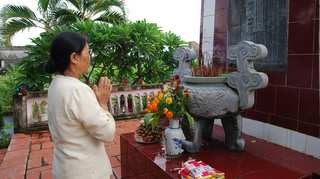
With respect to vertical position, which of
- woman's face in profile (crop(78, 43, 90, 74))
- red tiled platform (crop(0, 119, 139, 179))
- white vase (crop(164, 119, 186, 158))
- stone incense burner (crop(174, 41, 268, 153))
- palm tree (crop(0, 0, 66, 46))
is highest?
palm tree (crop(0, 0, 66, 46))

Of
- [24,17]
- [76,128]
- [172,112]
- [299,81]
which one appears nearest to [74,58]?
[76,128]

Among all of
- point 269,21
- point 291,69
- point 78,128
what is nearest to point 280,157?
point 291,69

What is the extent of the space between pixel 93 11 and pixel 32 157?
530 centimetres

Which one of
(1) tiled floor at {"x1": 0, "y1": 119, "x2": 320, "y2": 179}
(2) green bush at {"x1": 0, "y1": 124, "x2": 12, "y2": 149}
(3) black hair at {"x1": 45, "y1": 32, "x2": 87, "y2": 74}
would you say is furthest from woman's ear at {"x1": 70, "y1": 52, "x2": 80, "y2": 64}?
(2) green bush at {"x1": 0, "y1": 124, "x2": 12, "y2": 149}

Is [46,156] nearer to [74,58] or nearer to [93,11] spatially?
[74,58]

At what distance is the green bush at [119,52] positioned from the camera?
4980mm

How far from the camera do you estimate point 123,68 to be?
→ 586 centimetres

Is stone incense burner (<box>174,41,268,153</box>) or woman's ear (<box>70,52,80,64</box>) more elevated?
woman's ear (<box>70,52,80,64</box>)

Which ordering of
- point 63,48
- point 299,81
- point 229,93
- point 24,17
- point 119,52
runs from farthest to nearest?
point 24,17
point 119,52
point 299,81
point 229,93
point 63,48

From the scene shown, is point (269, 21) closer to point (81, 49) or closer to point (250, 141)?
point (250, 141)

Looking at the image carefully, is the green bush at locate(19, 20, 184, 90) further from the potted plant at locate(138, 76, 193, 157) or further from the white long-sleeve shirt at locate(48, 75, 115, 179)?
the white long-sleeve shirt at locate(48, 75, 115, 179)

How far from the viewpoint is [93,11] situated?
320 inches

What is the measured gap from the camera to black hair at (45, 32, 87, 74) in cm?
153

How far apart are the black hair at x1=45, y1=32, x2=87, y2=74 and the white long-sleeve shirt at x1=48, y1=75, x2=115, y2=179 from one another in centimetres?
6
